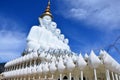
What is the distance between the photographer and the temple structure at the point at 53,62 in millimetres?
14676

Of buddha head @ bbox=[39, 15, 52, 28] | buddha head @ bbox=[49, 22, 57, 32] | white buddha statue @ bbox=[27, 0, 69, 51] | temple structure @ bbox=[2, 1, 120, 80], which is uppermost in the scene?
buddha head @ bbox=[39, 15, 52, 28]

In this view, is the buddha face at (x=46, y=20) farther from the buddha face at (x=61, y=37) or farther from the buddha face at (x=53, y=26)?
the buddha face at (x=61, y=37)

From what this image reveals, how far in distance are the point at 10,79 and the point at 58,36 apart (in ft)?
43.0

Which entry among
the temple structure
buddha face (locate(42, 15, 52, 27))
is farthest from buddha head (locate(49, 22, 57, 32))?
buddha face (locate(42, 15, 52, 27))

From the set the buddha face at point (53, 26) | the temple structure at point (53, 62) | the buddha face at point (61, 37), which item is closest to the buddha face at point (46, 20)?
the temple structure at point (53, 62)

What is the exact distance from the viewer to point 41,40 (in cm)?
3269

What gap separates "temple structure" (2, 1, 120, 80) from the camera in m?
14.7

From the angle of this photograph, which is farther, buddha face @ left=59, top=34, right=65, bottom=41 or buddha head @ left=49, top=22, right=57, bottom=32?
buddha face @ left=59, top=34, right=65, bottom=41

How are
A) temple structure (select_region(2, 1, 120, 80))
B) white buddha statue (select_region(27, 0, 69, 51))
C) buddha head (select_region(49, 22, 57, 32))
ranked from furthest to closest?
buddha head (select_region(49, 22, 57, 32))
white buddha statue (select_region(27, 0, 69, 51))
temple structure (select_region(2, 1, 120, 80))

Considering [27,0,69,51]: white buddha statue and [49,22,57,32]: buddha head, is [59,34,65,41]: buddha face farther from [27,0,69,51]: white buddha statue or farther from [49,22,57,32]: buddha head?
[49,22,57,32]: buddha head

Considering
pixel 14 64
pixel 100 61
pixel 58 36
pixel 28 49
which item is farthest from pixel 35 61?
pixel 100 61

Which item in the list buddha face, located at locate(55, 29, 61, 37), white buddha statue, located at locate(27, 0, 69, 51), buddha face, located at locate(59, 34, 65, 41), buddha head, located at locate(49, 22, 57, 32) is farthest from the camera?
buddha face, located at locate(59, 34, 65, 41)

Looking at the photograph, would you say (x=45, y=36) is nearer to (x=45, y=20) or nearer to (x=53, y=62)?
(x=45, y=20)

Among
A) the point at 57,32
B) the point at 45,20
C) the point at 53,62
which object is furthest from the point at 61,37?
the point at 53,62
